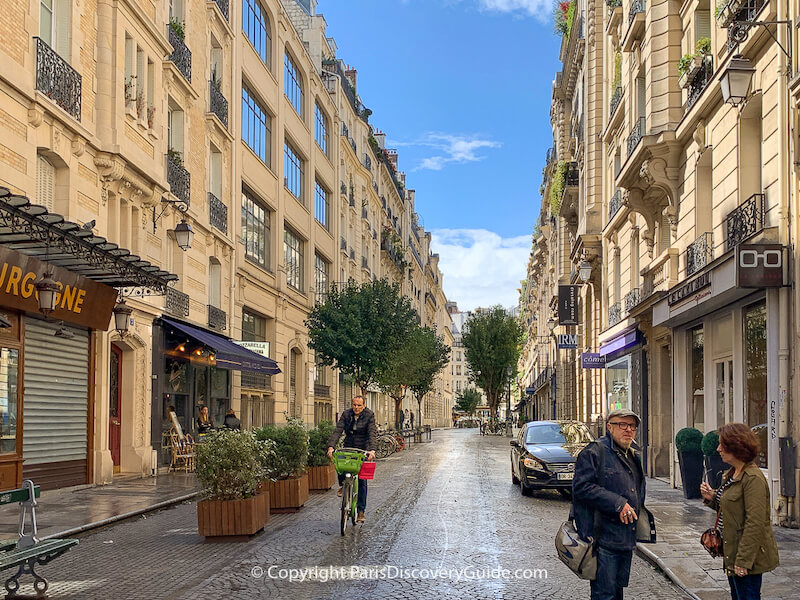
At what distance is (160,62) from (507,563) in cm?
1673

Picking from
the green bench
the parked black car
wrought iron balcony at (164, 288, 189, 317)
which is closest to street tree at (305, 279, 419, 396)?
wrought iron balcony at (164, 288, 189, 317)

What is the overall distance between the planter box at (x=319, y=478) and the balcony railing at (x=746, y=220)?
331 inches

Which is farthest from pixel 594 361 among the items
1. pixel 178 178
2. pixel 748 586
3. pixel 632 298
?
pixel 748 586

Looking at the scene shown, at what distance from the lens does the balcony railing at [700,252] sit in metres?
17.2

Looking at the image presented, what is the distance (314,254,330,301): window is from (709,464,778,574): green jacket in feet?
118

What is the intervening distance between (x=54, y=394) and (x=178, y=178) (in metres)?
7.97

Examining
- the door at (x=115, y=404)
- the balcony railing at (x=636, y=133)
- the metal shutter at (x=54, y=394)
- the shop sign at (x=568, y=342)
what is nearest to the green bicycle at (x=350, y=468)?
the metal shutter at (x=54, y=394)

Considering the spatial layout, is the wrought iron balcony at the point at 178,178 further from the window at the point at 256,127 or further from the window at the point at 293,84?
the window at the point at 293,84

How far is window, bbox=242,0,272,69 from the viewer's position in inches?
1220

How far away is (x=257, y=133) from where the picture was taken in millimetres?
32375

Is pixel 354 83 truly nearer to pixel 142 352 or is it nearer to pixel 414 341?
pixel 414 341

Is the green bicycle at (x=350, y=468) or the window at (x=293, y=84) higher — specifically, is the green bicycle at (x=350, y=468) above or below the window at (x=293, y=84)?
below

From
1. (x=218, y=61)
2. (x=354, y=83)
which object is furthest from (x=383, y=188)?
(x=218, y=61)

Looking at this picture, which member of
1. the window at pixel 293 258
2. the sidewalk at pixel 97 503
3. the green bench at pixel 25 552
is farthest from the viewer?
the window at pixel 293 258
